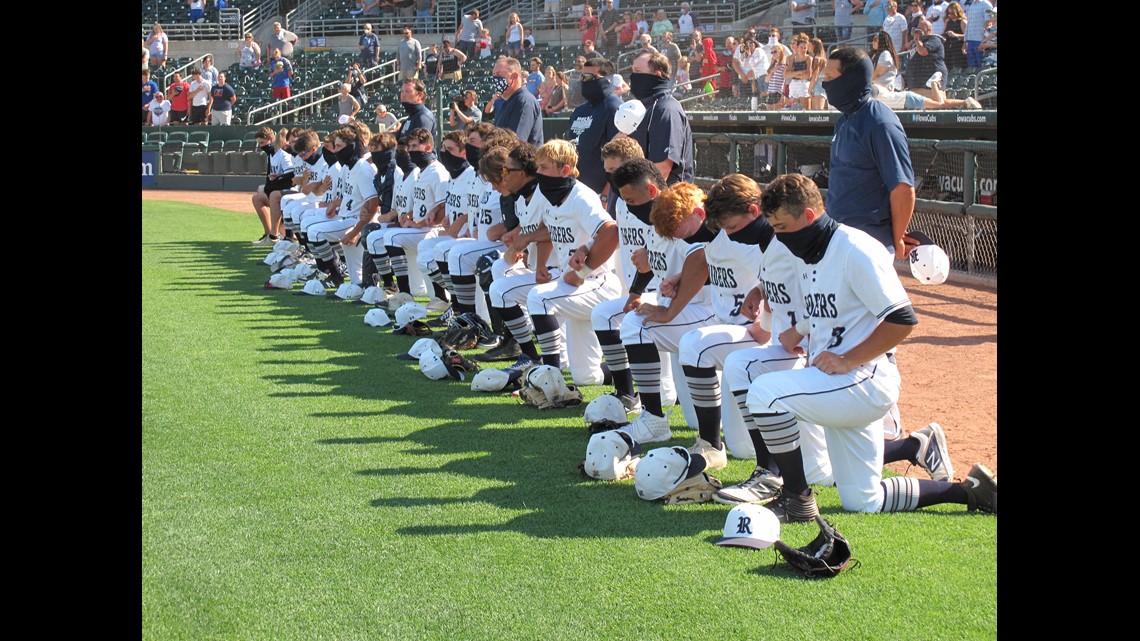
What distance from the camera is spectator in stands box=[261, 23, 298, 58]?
3256 centimetres

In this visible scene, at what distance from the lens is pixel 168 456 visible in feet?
19.9

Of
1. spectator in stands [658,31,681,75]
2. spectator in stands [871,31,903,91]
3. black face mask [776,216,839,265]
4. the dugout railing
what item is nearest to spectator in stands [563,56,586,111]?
spectator in stands [658,31,681,75]

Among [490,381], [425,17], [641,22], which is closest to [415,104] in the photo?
[490,381]

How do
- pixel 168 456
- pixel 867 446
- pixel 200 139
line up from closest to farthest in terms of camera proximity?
pixel 867 446, pixel 168 456, pixel 200 139

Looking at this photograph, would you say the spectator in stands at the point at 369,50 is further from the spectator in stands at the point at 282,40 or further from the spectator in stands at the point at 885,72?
the spectator in stands at the point at 885,72

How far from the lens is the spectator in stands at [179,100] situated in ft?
94.0

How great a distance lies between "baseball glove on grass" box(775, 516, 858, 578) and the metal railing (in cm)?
2546

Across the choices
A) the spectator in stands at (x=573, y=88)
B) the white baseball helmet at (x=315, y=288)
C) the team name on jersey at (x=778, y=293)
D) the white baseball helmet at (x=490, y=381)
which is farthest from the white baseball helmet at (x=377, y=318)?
the spectator in stands at (x=573, y=88)

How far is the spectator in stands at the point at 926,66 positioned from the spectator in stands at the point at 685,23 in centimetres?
732
